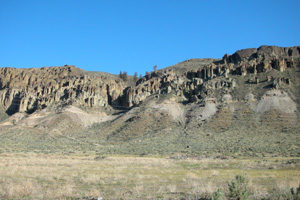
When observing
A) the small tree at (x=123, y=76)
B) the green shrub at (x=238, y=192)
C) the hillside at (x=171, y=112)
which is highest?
the small tree at (x=123, y=76)

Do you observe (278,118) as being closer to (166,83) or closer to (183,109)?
(183,109)

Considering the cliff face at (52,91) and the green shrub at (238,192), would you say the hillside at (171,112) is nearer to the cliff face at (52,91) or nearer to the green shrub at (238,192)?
the cliff face at (52,91)

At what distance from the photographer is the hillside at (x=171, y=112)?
54656 mm

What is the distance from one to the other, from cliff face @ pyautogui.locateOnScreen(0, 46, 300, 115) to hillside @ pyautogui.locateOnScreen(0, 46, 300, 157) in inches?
12.3

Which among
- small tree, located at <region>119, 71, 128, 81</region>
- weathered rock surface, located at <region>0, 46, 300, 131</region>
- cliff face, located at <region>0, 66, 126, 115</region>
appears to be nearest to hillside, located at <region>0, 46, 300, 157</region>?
weathered rock surface, located at <region>0, 46, 300, 131</region>

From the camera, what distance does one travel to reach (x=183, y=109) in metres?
79.0

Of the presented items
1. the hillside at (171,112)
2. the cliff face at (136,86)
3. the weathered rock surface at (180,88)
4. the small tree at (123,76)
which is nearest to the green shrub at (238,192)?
the hillside at (171,112)

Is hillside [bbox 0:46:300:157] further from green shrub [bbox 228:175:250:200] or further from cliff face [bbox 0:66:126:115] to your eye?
green shrub [bbox 228:175:250:200]

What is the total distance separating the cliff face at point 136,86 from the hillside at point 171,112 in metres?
0.31

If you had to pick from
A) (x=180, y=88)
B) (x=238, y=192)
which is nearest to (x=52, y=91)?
(x=180, y=88)

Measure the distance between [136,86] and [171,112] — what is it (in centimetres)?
3159

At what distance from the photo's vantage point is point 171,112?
77.4 metres

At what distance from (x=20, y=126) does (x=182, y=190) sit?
2950 inches

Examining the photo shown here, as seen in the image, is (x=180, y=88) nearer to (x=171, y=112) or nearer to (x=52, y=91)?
(x=171, y=112)
